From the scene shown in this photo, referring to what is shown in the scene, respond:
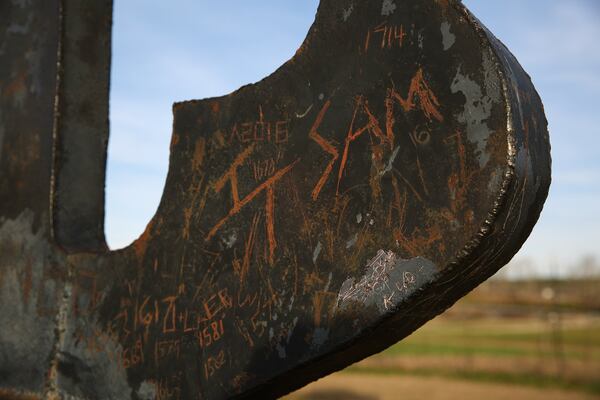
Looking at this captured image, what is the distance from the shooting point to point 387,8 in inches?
68.7

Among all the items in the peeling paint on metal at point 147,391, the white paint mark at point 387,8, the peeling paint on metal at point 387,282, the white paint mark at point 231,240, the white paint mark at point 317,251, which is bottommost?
the peeling paint on metal at point 147,391

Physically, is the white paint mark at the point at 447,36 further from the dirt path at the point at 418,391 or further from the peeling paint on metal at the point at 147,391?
the dirt path at the point at 418,391

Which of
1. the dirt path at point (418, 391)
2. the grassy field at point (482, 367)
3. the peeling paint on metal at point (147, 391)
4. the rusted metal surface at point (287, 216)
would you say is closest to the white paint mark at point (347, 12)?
the rusted metal surface at point (287, 216)

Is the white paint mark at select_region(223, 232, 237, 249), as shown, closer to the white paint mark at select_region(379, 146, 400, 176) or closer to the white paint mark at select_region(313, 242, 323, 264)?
the white paint mark at select_region(313, 242, 323, 264)

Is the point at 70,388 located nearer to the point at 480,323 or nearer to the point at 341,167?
the point at 341,167

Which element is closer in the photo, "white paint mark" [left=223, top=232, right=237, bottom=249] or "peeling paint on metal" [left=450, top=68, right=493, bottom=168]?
"peeling paint on metal" [left=450, top=68, right=493, bottom=168]

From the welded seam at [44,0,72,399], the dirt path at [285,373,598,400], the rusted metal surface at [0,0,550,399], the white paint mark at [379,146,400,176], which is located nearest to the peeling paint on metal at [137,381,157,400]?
the rusted metal surface at [0,0,550,399]

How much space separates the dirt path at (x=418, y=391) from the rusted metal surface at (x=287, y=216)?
7.95 metres

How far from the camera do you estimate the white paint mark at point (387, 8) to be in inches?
68.2

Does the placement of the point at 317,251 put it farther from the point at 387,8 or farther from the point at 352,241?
the point at 387,8

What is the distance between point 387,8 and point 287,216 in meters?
0.58

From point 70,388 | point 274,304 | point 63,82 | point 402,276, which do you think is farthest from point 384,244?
point 63,82

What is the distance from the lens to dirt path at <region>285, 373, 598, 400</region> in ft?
35.1

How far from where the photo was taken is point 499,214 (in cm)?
150
